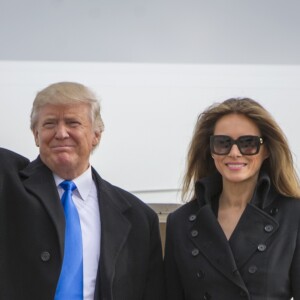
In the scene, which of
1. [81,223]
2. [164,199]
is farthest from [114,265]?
[164,199]

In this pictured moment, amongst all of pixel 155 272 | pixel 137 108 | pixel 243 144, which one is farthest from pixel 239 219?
pixel 137 108

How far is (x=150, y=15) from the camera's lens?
3.88m

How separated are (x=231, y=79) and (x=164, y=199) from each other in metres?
0.80

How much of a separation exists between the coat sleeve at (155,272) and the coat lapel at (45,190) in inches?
18.6

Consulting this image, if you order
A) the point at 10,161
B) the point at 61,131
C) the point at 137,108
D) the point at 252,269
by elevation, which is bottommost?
the point at 252,269

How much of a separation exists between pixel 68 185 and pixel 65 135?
220 millimetres

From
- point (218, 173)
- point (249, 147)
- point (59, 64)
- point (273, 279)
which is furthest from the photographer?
point (59, 64)

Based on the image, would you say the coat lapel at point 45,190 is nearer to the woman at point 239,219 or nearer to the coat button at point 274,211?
the woman at point 239,219

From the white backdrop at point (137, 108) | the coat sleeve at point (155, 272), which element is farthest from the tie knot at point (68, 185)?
the white backdrop at point (137, 108)

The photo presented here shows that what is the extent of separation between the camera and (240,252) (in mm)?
2615

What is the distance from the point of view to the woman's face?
2680 millimetres

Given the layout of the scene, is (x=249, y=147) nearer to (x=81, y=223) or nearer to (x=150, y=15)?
(x=81, y=223)

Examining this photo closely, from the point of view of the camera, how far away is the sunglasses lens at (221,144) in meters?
2.70

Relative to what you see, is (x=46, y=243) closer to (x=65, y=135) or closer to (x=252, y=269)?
(x=65, y=135)
